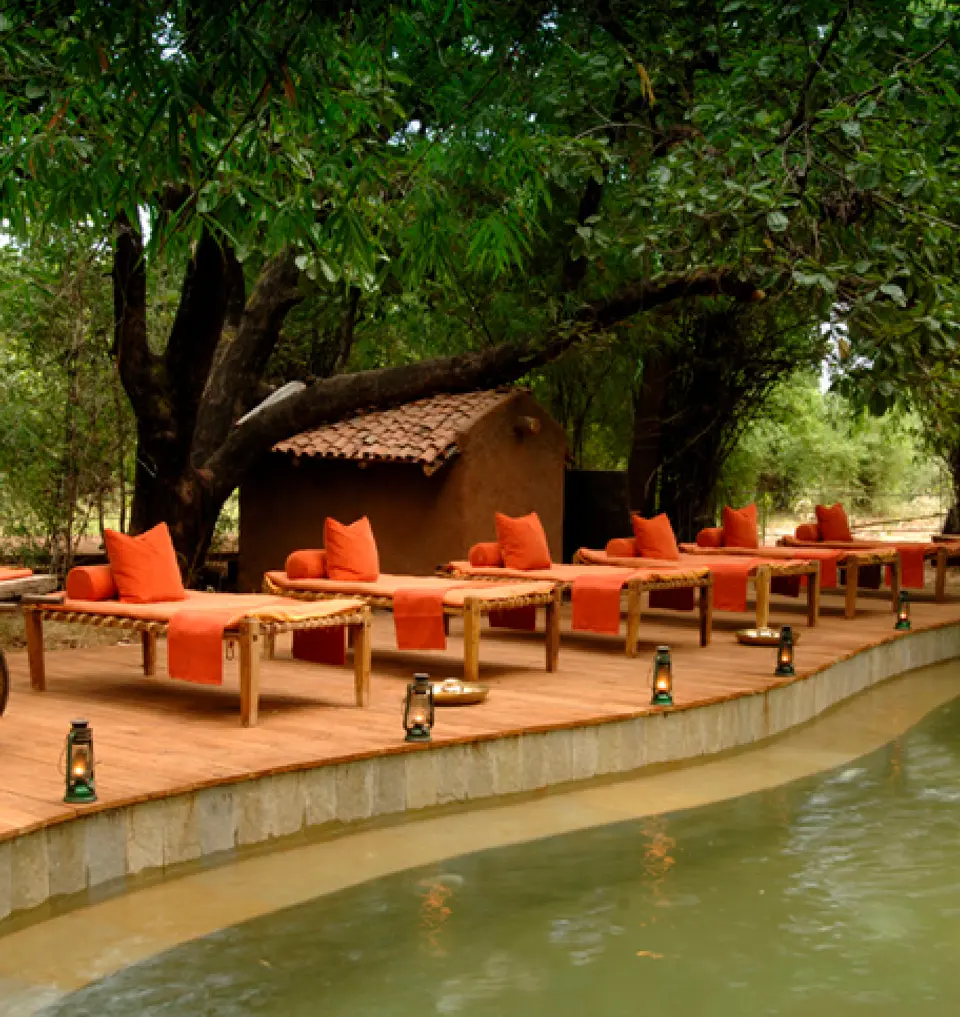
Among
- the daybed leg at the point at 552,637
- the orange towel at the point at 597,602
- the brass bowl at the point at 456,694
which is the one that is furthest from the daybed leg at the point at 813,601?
the brass bowl at the point at 456,694

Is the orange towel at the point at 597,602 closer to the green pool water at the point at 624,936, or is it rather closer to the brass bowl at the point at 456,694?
the brass bowl at the point at 456,694

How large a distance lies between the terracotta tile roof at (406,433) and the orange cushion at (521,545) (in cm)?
215

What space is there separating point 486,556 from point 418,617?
157cm

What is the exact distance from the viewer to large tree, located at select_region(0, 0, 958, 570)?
5316 millimetres

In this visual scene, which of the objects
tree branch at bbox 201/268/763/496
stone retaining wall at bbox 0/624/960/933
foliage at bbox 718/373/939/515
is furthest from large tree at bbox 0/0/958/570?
foliage at bbox 718/373/939/515

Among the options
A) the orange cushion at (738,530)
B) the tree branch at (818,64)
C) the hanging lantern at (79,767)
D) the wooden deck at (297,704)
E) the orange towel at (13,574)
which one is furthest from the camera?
the orange cushion at (738,530)

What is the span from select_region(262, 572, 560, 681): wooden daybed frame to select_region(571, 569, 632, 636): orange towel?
1.60ft

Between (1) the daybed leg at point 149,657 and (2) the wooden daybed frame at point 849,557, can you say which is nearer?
(1) the daybed leg at point 149,657

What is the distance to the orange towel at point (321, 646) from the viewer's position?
752 centimetres

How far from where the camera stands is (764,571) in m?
9.29

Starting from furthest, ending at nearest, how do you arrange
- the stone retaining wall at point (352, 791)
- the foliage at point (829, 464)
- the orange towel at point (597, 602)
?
the foliage at point (829, 464)
the orange towel at point (597, 602)
the stone retaining wall at point (352, 791)

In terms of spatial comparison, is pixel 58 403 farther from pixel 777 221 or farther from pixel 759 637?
pixel 777 221

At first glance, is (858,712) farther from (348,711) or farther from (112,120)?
(112,120)

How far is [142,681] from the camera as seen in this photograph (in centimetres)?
716
